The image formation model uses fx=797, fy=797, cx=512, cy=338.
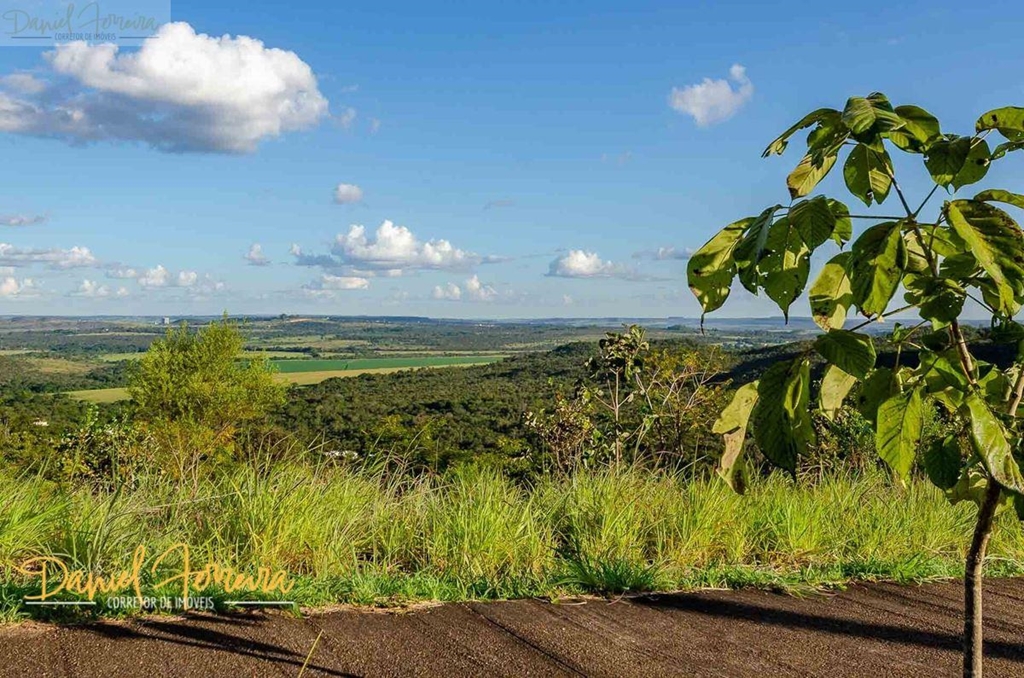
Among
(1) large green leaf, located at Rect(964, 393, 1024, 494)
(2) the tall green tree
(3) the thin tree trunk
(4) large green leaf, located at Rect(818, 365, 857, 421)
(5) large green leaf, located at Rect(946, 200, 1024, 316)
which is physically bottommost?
(2) the tall green tree

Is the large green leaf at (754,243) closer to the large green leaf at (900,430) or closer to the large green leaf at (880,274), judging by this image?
the large green leaf at (880,274)

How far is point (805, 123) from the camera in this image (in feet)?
4.29

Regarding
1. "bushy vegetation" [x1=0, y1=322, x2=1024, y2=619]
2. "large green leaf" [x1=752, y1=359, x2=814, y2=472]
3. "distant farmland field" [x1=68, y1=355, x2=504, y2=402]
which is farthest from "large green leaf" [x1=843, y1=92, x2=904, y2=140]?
"distant farmland field" [x1=68, y1=355, x2=504, y2=402]

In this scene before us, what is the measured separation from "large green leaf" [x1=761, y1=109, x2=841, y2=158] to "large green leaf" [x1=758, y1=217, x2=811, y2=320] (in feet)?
0.42

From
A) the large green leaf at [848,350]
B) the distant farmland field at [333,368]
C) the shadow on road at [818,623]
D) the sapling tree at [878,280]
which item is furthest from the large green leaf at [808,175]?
the distant farmland field at [333,368]

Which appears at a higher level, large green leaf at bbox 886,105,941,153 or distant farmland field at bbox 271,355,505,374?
large green leaf at bbox 886,105,941,153

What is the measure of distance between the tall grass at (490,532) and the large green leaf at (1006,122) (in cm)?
288

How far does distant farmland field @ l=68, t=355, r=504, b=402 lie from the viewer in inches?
2928

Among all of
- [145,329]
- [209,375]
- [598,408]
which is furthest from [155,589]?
[145,329]

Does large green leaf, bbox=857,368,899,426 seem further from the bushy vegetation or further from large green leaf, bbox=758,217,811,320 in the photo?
the bushy vegetation

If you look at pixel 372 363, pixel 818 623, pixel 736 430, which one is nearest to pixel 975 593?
pixel 736 430

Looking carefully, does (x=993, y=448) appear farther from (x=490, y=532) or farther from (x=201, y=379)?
(x=201, y=379)

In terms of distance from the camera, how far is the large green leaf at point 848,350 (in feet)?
3.91

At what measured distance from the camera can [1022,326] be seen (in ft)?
5.08
